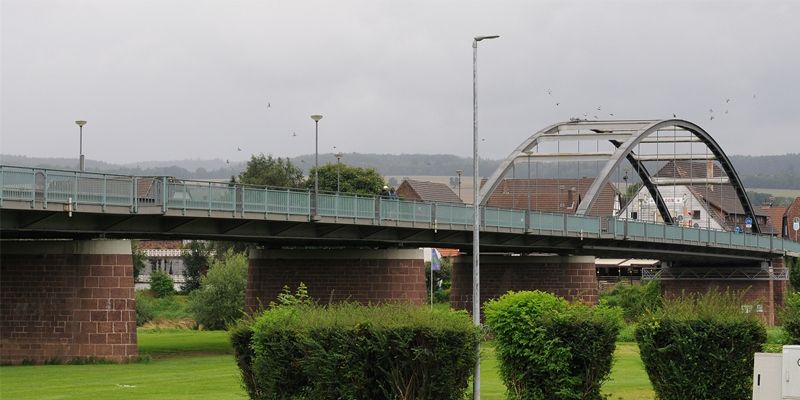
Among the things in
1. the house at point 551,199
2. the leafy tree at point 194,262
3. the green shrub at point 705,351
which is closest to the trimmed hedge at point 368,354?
the green shrub at point 705,351

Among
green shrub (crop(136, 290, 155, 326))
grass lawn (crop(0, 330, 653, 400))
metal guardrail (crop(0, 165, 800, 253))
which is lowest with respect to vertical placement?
grass lawn (crop(0, 330, 653, 400))

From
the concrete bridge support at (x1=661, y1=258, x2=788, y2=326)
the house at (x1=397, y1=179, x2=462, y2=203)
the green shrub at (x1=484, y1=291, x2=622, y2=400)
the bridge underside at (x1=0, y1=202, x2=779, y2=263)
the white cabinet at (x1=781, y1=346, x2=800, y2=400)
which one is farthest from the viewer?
the house at (x1=397, y1=179, x2=462, y2=203)

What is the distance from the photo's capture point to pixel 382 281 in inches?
2297

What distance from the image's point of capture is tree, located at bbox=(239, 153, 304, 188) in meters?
127

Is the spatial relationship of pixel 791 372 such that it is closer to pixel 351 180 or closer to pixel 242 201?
pixel 242 201

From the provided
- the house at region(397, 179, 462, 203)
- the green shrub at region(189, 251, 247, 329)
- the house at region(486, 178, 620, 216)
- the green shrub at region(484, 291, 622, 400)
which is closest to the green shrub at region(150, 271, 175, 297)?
the green shrub at region(189, 251, 247, 329)

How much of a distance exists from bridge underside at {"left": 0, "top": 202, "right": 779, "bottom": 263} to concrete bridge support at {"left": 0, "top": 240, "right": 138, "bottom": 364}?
79 centimetres

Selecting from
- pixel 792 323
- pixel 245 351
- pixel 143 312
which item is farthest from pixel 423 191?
pixel 245 351

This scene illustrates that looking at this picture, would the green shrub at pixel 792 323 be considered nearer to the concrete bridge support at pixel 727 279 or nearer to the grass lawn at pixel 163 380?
the grass lawn at pixel 163 380

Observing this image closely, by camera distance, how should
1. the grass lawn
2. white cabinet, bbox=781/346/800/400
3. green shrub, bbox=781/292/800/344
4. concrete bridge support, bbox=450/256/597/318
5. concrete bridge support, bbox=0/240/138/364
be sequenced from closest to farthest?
1. white cabinet, bbox=781/346/800/400
2. green shrub, bbox=781/292/800/344
3. the grass lawn
4. concrete bridge support, bbox=0/240/138/364
5. concrete bridge support, bbox=450/256/597/318

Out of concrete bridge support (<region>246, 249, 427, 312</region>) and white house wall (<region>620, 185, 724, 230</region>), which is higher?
white house wall (<region>620, 185, 724, 230</region>)

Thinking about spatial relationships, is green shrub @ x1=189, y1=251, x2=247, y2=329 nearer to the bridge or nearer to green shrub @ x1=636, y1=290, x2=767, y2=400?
the bridge

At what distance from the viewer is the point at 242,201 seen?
47.3 meters

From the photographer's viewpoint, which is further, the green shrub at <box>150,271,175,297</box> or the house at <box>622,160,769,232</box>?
the house at <box>622,160,769,232</box>
